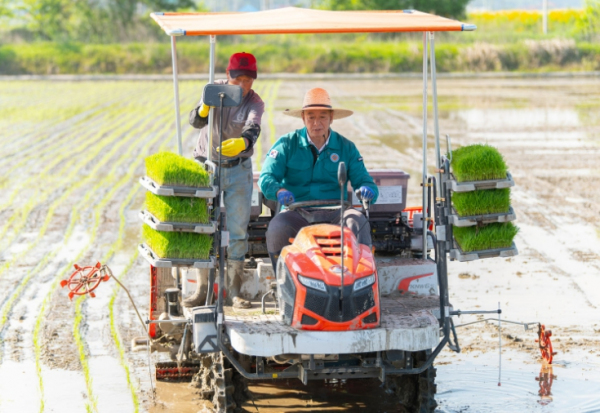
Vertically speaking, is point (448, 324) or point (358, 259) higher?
point (358, 259)

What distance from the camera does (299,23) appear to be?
5.80 metres

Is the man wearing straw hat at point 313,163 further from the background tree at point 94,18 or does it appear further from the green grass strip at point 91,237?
the background tree at point 94,18

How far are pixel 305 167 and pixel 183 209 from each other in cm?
101

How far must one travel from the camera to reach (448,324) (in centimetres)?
551

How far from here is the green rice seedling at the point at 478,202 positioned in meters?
5.53

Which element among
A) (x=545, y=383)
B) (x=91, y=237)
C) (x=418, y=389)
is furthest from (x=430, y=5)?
(x=418, y=389)

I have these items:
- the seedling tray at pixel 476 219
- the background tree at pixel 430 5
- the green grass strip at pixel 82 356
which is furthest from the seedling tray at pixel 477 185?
the background tree at pixel 430 5

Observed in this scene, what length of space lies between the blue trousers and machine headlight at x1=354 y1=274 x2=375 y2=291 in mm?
1345

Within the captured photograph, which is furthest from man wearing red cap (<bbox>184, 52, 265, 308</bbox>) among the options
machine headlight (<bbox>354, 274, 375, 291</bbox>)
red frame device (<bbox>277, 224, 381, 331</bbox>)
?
machine headlight (<bbox>354, 274, 375, 291</bbox>)

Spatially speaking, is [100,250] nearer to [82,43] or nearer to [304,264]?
[304,264]

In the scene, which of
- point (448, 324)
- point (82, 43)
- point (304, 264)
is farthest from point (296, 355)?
point (82, 43)

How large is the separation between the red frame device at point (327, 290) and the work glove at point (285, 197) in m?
0.49

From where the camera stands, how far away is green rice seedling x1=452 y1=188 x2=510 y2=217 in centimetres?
553

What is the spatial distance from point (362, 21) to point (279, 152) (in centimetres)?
93
